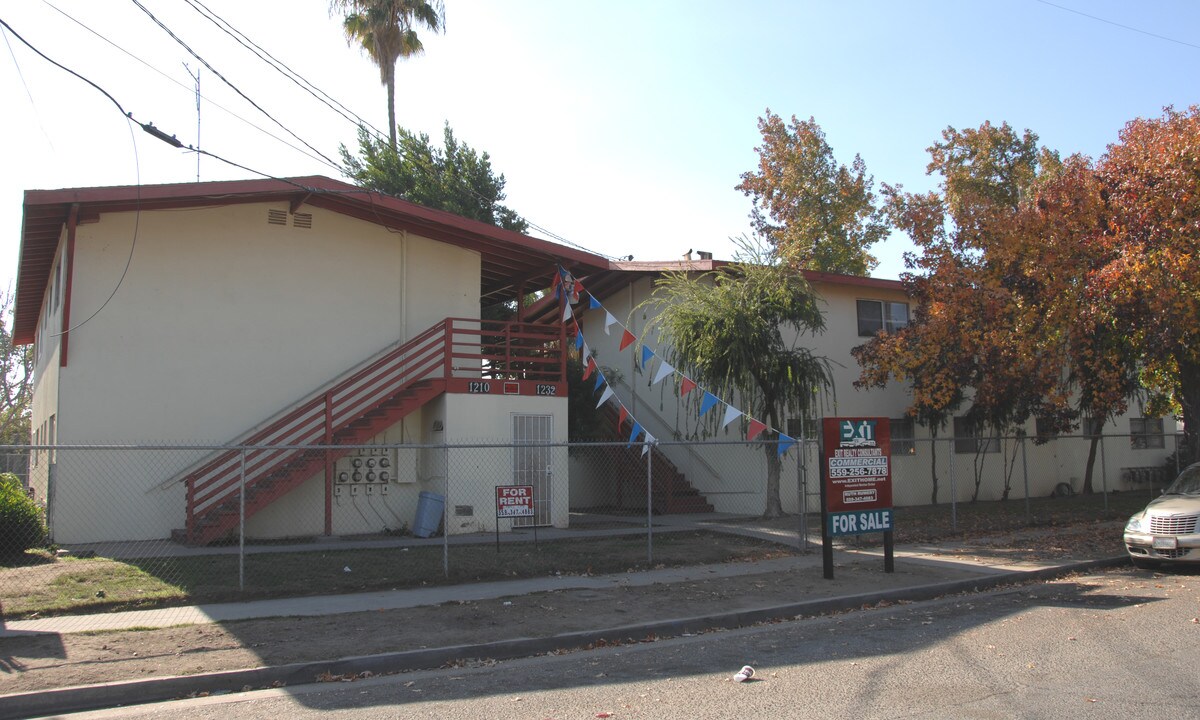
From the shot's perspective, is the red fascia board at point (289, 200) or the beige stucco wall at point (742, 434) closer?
the red fascia board at point (289, 200)

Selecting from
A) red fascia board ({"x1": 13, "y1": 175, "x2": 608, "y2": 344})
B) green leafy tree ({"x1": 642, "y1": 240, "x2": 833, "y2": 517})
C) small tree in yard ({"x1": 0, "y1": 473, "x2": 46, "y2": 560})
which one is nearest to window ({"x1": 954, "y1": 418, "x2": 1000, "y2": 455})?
green leafy tree ({"x1": 642, "y1": 240, "x2": 833, "y2": 517})

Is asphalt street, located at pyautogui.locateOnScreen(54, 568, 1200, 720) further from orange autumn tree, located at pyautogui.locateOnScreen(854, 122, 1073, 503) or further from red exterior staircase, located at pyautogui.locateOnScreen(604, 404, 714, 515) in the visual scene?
red exterior staircase, located at pyautogui.locateOnScreen(604, 404, 714, 515)

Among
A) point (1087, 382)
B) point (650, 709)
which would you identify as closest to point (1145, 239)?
point (1087, 382)

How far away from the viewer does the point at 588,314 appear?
24906 millimetres

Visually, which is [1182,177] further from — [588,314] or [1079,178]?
[588,314]

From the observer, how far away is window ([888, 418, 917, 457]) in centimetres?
2234

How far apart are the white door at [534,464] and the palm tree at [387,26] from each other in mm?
15945

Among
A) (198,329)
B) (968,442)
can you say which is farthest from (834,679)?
(968,442)

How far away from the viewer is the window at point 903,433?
2234cm

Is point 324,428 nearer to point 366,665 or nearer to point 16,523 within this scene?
point 16,523

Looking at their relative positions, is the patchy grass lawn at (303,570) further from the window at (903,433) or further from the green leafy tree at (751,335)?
the window at (903,433)

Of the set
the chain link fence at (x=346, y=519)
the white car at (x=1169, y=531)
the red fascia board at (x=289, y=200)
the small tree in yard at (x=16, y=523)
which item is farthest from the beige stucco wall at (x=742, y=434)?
the small tree in yard at (x=16, y=523)

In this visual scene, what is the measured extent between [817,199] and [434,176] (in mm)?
15099

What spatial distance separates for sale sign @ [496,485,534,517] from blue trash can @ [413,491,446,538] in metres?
3.81
